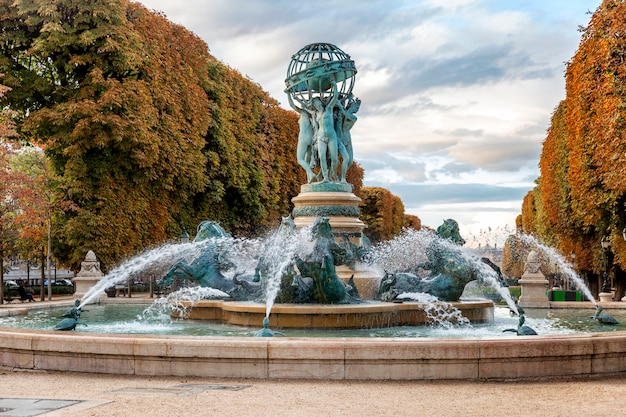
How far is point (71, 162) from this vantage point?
31844 mm

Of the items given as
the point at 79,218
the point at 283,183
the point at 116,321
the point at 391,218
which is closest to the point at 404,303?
the point at 116,321

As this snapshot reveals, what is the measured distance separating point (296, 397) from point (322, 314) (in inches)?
229

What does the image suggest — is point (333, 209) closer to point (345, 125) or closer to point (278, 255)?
point (345, 125)

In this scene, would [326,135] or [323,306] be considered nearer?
[323,306]

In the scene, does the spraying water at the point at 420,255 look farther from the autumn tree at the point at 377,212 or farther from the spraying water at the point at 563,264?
the autumn tree at the point at 377,212

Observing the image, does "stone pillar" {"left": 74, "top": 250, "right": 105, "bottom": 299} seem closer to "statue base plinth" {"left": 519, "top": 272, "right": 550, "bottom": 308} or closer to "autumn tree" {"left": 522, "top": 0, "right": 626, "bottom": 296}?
"statue base plinth" {"left": 519, "top": 272, "right": 550, "bottom": 308}

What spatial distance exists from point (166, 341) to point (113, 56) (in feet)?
78.8

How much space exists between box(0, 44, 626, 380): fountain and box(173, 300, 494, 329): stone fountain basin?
0.03 meters

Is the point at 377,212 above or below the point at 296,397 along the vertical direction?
above

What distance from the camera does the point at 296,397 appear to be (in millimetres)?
9617

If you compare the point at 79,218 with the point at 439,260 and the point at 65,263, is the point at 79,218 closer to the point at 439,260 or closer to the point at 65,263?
the point at 65,263

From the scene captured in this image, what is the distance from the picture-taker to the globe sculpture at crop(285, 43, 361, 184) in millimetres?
22469

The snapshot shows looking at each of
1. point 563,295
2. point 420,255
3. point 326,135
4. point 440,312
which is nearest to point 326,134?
point 326,135

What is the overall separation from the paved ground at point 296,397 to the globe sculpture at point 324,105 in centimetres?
1264
